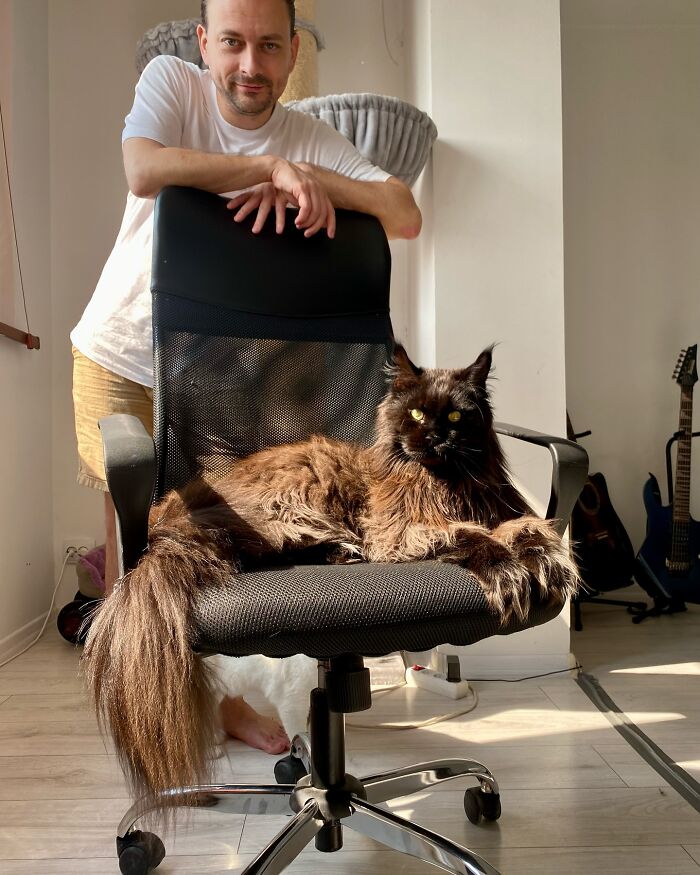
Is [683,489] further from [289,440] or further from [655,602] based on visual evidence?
[289,440]

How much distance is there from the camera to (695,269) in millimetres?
3357

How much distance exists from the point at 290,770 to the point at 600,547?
77.1 inches

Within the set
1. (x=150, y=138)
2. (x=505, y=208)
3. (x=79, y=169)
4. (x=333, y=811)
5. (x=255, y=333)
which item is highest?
(x=79, y=169)

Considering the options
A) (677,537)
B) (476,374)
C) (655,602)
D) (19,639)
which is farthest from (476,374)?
(655,602)

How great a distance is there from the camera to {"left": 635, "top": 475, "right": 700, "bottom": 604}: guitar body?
2.91m

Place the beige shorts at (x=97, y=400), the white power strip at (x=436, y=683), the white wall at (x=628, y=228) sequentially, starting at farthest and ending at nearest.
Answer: the white wall at (x=628, y=228) < the white power strip at (x=436, y=683) < the beige shorts at (x=97, y=400)

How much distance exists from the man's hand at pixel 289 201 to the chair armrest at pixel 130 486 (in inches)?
24.0

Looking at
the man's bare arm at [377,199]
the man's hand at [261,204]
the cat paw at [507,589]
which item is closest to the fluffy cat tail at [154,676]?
the cat paw at [507,589]

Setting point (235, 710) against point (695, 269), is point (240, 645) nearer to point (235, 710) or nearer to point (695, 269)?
point (235, 710)

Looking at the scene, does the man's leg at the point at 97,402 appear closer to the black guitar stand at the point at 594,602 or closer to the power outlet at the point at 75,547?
the power outlet at the point at 75,547

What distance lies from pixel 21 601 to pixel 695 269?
3.16 metres

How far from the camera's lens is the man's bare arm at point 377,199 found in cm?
141

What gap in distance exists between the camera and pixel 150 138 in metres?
1.39

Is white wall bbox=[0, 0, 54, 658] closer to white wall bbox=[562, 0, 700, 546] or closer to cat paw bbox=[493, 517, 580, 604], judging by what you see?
cat paw bbox=[493, 517, 580, 604]
